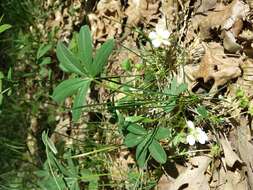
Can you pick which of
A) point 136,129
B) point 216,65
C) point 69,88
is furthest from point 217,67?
point 69,88

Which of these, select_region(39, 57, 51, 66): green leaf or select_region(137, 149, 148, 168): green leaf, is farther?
select_region(39, 57, 51, 66): green leaf

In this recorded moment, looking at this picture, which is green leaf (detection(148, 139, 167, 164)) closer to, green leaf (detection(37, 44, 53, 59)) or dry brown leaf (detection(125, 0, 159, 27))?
dry brown leaf (detection(125, 0, 159, 27))

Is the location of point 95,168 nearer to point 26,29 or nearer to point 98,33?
point 98,33

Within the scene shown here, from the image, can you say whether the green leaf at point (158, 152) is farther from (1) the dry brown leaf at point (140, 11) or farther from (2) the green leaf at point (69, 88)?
(1) the dry brown leaf at point (140, 11)

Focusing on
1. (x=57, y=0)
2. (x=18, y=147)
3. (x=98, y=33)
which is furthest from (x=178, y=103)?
(x=57, y=0)

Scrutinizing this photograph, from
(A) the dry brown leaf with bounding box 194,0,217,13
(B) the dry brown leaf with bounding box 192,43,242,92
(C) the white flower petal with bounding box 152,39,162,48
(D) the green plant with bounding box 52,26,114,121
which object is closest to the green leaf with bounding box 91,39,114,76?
(D) the green plant with bounding box 52,26,114,121

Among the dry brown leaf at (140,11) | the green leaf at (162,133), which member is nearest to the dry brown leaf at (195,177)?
the green leaf at (162,133)
